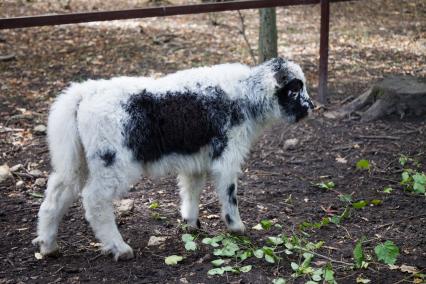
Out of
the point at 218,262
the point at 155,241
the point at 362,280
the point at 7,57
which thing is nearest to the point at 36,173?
the point at 155,241

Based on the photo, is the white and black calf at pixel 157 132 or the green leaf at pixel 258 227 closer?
the white and black calf at pixel 157 132

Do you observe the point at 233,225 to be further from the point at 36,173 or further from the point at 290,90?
A: the point at 36,173

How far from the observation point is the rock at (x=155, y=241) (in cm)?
470

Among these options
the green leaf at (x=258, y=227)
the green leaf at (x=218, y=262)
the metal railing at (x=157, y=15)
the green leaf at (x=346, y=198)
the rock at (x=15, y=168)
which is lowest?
the green leaf at (x=258, y=227)

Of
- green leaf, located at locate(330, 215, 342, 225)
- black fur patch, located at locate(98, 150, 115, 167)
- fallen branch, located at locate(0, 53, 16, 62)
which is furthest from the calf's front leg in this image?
fallen branch, located at locate(0, 53, 16, 62)

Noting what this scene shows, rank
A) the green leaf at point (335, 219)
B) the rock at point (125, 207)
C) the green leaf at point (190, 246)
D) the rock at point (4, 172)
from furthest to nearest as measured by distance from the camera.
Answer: the rock at point (4, 172) < the rock at point (125, 207) < the green leaf at point (335, 219) < the green leaf at point (190, 246)

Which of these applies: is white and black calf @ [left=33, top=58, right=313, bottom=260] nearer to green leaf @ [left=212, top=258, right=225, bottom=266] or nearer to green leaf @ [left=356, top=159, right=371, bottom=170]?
green leaf @ [left=212, top=258, right=225, bottom=266]

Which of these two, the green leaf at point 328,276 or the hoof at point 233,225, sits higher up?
the green leaf at point 328,276

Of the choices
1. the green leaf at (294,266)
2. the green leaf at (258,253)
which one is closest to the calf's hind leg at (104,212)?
the green leaf at (258,253)

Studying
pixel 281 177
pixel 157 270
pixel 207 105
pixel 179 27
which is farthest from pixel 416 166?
pixel 179 27

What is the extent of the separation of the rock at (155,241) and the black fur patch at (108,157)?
2.95 feet

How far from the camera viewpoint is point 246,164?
21.0 feet

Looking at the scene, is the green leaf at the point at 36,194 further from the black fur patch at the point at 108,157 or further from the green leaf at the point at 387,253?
the green leaf at the point at 387,253

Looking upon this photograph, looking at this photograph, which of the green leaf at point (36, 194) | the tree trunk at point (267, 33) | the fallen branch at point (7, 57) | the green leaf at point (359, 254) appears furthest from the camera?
the fallen branch at point (7, 57)
